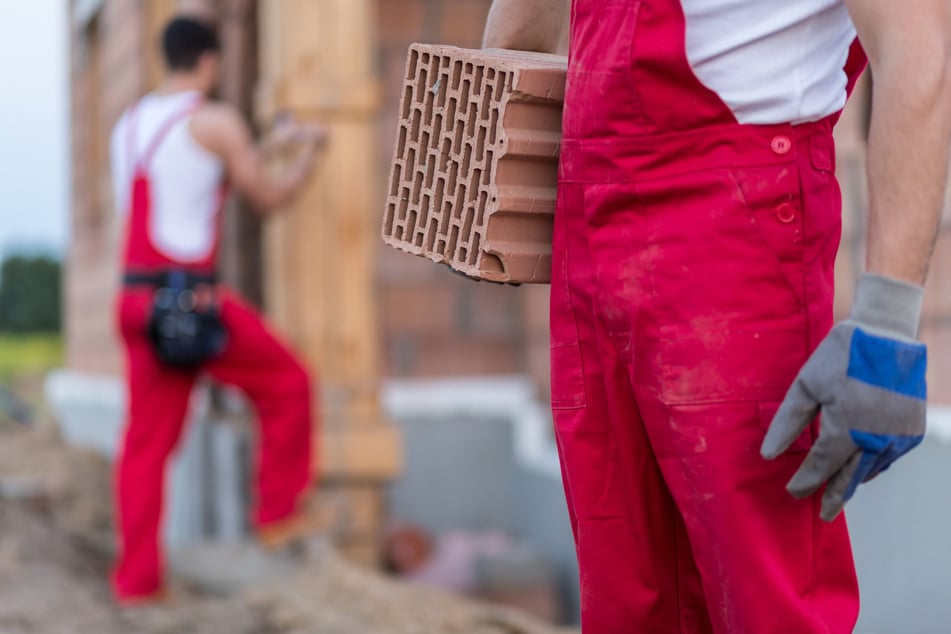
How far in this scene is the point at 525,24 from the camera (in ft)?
6.45

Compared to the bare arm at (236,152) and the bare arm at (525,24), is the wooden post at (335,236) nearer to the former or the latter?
the bare arm at (236,152)

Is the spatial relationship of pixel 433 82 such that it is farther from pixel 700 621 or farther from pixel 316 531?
pixel 316 531

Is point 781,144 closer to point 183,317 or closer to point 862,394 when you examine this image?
point 862,394

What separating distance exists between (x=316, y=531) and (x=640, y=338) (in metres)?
3.28

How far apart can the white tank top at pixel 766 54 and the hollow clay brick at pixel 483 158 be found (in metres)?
0.23

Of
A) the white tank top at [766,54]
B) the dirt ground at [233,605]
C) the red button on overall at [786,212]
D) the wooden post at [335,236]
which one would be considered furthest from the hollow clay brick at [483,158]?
the wooden post at [335,236]

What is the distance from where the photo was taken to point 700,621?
5.45 feet

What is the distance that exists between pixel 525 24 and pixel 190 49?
2.75 metres

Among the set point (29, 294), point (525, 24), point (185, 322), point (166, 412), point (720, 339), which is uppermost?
point (525, 24)

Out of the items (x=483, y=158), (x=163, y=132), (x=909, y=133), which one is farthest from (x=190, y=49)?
(x=909, y=133)

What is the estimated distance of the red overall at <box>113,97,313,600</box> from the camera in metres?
4.39

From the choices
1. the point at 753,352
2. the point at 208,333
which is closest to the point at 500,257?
the point at 753,352

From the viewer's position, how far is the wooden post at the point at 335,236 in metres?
4.72

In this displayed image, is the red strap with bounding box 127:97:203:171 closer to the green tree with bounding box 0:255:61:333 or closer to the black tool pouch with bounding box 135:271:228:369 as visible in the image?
the black tool pouch with bounding box 135:271:228:369
